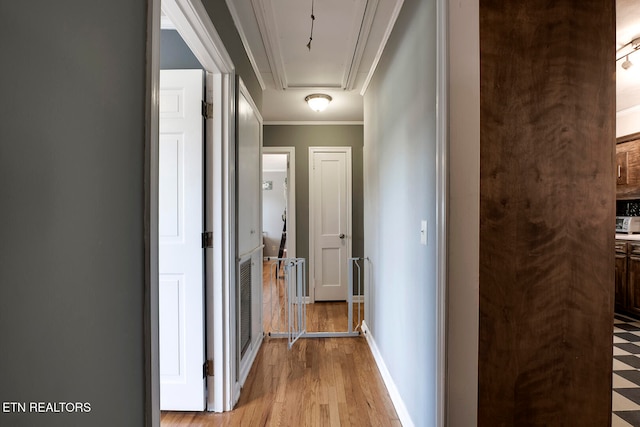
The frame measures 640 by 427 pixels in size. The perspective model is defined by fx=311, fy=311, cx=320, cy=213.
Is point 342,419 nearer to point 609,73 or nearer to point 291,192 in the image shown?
point 609,73

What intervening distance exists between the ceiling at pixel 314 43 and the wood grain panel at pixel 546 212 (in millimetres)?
984

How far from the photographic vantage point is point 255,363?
2.59m

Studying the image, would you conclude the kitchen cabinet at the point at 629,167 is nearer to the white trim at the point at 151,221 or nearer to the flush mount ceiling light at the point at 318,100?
the flush mount ceiling light at the point at 318,100

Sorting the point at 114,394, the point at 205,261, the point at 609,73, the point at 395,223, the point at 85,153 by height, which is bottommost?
the point at 114,394

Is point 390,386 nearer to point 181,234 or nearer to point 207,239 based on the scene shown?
point 207,239

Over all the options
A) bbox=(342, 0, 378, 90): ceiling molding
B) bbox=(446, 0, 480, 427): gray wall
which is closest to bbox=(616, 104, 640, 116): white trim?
bbox=(342, 0, 378, 90): ceiling molding

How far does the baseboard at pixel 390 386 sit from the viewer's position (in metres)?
1.78

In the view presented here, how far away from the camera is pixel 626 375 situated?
2.38m

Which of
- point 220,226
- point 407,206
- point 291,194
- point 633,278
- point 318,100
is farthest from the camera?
point 291,194

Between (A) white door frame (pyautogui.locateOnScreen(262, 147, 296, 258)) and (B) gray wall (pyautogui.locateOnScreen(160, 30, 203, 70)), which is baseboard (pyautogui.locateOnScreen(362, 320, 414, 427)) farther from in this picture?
(B) gray wall (pyautogui.locateOnScreen(160, 30, 203, 70))

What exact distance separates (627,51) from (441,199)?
2719 mm

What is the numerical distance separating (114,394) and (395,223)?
5.58ft

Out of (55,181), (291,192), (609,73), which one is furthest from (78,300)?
(291,192)

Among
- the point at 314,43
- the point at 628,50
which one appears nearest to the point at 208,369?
the point at 314,43
